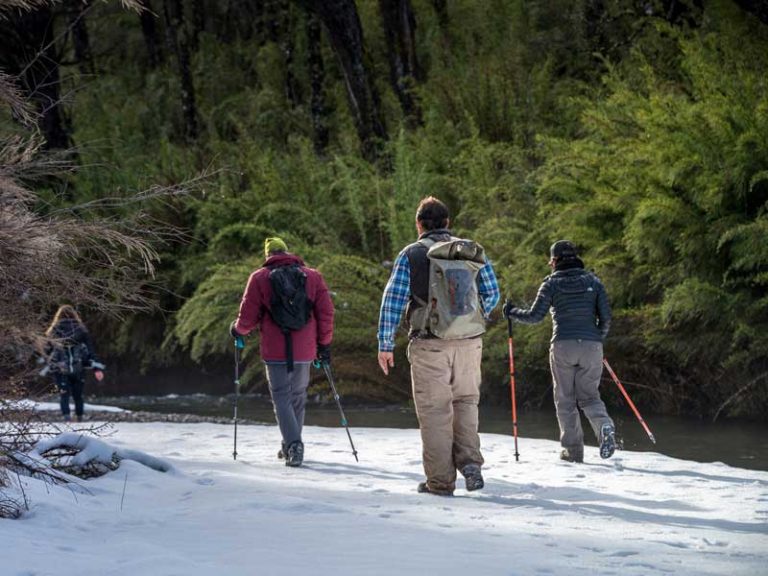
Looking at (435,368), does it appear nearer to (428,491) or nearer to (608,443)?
(428,491)

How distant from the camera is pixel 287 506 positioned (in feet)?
23.6

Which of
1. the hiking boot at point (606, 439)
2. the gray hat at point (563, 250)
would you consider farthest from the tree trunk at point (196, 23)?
the hiking boot at point (606, 439)

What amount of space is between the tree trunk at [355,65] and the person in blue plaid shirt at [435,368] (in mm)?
12560

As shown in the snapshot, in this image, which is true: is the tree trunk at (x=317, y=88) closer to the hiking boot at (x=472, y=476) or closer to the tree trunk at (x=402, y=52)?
the tree trunk at (x=402, y=52)

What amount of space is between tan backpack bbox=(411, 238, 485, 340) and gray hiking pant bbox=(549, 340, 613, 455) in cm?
219

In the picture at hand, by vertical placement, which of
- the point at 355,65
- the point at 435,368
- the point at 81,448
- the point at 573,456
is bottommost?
the point at 573,456

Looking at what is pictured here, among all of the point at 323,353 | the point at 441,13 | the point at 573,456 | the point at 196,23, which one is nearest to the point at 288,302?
the point at 323,353

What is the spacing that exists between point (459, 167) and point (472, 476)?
10188mm

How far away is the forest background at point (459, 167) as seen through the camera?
1250 centimetres

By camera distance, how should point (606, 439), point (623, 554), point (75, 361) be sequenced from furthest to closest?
1. point (75, 361)
2. point (606, 439)
3. point (623, 554)

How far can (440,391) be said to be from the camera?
25.7 feet

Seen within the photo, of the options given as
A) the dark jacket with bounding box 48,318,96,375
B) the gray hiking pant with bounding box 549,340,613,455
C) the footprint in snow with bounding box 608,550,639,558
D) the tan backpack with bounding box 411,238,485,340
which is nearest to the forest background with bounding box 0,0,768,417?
the dark jacket with bounding box 48,318,96,375

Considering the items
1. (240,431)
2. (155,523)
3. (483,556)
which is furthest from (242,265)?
(483,556)

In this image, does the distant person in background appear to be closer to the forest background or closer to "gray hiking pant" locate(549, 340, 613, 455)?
the forest background
